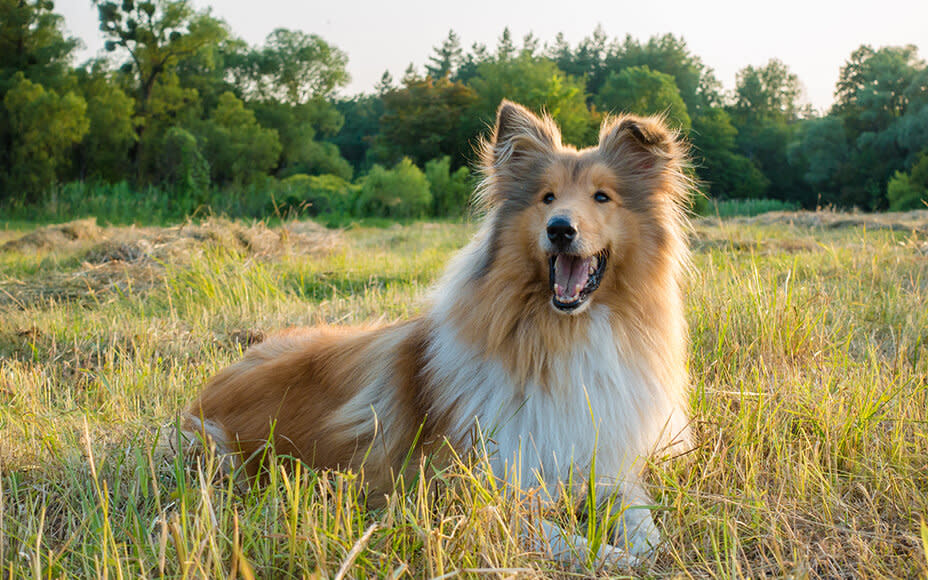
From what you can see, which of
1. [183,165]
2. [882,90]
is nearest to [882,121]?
[882,90]

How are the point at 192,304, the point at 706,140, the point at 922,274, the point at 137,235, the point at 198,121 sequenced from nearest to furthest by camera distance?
the point at 192,304
the point at 922,274
the point at 137,235
the point at 198,121
the point at 706,140

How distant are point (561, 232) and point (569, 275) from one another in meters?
0.21

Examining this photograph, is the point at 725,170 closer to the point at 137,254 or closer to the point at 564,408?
the point at 137,254

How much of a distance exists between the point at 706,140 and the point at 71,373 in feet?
159

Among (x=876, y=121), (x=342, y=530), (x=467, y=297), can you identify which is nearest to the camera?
(x=342, y=530)

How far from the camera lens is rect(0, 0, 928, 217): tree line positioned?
26.9 m

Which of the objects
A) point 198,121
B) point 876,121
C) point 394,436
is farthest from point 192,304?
point 876,121

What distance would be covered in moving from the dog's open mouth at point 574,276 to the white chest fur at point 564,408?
0.36 ft

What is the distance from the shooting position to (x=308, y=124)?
39156 millimetres

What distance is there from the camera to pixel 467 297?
9.98 ft

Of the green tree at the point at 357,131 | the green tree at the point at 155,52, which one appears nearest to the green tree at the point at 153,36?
the green tree at the point at 155,52

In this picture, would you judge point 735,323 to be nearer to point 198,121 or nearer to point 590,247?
point 590,247

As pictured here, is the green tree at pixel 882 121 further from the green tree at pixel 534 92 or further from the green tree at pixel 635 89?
the green tree at pixel 534 92

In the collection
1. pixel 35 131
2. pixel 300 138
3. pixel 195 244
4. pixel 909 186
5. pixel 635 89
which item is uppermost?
pixel 635 89
